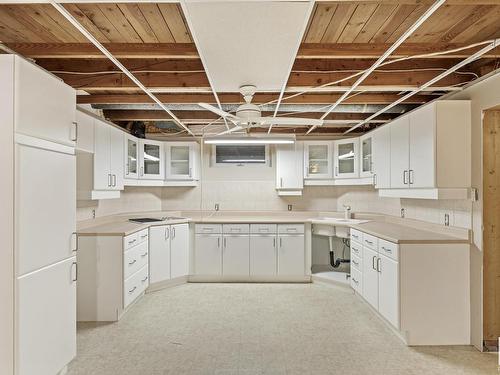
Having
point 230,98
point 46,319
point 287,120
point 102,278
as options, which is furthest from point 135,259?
point 287,120

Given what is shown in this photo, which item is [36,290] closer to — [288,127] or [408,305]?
[408,305]

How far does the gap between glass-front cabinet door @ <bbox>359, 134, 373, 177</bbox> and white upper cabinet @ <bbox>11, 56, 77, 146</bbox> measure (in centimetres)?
370

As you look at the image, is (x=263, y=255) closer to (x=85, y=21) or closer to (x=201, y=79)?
(x=201, y=79)

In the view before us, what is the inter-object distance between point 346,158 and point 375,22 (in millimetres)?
3162

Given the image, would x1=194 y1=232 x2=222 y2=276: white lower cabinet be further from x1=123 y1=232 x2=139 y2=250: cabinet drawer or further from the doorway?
the doorway

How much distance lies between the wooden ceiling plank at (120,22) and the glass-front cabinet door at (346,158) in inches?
143

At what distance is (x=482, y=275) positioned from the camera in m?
2.83

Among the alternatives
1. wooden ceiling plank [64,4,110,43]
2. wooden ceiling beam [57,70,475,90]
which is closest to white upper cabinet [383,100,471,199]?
wooden ceiling beam [57,70,475,90]

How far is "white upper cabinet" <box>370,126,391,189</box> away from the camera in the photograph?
3908 mm

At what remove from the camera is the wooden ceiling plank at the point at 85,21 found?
1.99 metres

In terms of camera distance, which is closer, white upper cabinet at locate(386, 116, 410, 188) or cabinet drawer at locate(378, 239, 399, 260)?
cabinet drawer at locate(378, 239, 399, 260)

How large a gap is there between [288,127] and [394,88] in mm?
2314

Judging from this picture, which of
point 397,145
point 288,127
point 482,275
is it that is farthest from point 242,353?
point 288,127

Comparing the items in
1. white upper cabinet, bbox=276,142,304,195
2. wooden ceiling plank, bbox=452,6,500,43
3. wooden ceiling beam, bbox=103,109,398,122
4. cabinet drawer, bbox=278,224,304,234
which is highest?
wooden ceiling plank, bbox=452,6,500,43
